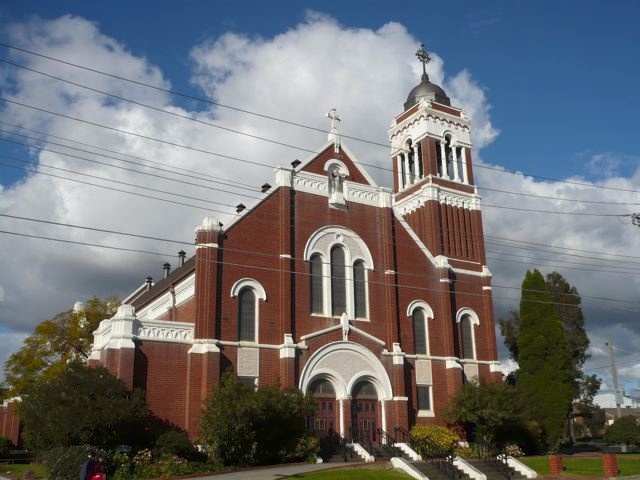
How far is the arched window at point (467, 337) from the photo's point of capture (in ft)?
121

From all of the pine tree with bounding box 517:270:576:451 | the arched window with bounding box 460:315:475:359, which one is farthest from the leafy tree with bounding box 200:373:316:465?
the pine tree with bounding box 517:270:576:451

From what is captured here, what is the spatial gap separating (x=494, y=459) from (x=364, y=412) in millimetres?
6601

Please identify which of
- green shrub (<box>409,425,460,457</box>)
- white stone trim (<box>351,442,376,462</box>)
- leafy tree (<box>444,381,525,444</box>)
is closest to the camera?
white stone trim (<box>351,442,376,462</box>)

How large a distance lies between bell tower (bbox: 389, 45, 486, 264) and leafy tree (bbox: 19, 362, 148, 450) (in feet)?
67.1

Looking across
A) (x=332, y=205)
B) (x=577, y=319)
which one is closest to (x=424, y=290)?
(x=332, y=205)

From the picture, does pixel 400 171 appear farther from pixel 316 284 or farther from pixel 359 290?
pixel 316 284

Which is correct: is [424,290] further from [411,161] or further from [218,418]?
[218,418]

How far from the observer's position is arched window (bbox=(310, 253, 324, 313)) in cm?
3231

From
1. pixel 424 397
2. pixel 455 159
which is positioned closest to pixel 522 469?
pixel 424 397

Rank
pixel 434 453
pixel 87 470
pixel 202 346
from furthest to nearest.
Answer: pixel 202 346 < pixel 434 453 < pixel 87 470

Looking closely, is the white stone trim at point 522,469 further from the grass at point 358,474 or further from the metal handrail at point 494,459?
the grass at point 358,474

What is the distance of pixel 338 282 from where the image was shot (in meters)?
33.5

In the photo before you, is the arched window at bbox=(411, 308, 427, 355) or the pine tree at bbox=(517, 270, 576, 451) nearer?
the arched window at bbox=(411, 308, 427, 355)

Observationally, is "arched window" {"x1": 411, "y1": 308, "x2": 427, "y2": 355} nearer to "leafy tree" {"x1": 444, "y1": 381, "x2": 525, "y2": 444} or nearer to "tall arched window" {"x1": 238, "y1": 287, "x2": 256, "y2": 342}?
"leafy tree" {"x1": 444, "y1": 381, "x2": 525, "y2": 444}
